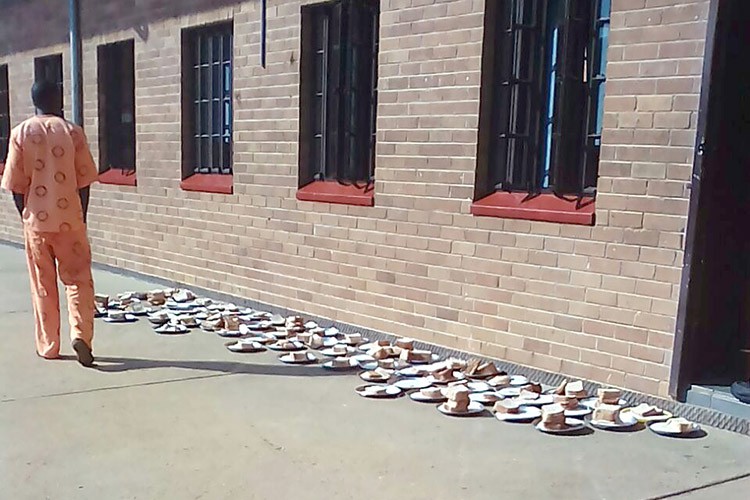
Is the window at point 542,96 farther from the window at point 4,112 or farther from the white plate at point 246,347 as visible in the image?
the window at point 4,112

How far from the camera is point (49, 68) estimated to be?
36.2ft

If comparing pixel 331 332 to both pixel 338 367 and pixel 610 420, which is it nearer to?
pixel 338 367

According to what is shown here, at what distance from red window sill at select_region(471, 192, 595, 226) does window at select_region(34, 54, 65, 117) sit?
7.39 meters

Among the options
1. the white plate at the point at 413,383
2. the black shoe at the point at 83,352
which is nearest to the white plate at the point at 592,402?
the white plate at the point at 413,383

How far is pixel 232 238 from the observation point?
7.89 metres

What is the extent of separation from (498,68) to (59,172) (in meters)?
3.08

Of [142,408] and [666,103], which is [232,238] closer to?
[142,408]

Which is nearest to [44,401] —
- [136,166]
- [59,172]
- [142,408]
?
[142,408]

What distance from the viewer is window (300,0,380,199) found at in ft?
21.6

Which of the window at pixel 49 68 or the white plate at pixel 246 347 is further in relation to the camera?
the window at pixel 49 68

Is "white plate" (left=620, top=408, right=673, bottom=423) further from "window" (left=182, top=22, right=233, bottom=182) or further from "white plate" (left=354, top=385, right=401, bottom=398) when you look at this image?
"window" (left=182, top=22, right=233, bottom=182)

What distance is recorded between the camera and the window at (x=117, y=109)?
9609 millimetres

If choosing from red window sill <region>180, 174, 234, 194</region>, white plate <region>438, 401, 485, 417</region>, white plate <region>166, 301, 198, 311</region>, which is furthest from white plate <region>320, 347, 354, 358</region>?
red window sill <region>180, 174, 234, 194</region>

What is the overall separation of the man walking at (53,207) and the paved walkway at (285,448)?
0.34 meters
